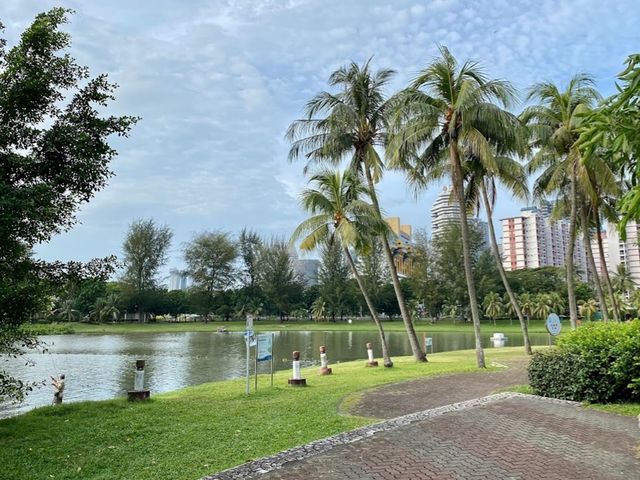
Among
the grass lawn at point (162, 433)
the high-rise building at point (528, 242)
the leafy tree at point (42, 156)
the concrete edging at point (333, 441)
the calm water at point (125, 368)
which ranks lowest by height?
the calm water at point (125, 368)

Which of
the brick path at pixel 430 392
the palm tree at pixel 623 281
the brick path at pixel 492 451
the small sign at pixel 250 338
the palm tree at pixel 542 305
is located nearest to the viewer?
the brick path at pixel 492 451

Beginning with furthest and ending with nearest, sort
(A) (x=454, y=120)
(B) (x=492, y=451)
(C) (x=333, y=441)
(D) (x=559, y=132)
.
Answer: (D) (x=559, y=132) < (A) (x=454, y=120) < (C) (x=333, y=441) < (B) (x=492, y=451)

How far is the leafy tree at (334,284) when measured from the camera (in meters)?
73.6

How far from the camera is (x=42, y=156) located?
25.7 ft

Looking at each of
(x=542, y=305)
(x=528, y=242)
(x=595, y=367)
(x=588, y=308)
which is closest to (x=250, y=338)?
(x=595, y=367)

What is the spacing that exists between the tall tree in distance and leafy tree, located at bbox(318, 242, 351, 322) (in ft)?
79.5

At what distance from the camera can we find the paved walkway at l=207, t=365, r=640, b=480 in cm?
520

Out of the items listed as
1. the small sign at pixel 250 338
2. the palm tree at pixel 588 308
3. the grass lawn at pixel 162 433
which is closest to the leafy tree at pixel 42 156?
the grass lawn at pixel 162 433

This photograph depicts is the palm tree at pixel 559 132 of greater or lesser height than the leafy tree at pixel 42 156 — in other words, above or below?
above

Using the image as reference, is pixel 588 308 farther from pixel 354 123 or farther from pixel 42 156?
pixel 42 156

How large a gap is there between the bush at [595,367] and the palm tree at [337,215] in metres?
8.01

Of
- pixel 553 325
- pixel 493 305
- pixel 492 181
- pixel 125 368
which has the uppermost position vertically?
pixel 492 181

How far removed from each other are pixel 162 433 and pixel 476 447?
14.8 ft

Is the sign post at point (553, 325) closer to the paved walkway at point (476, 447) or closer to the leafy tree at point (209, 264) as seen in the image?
the paved walkway at point (476, 447)
